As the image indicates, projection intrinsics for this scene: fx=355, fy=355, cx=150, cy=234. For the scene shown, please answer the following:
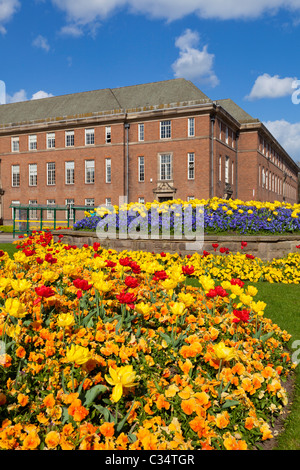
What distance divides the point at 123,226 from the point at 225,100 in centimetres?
4602

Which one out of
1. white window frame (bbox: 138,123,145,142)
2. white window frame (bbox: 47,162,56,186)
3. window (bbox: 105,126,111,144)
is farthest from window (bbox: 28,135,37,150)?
white window frame (bbox: 138,123,145,142)

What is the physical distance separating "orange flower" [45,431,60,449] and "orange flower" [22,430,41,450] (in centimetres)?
6

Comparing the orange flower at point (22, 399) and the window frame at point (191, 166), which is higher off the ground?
the window frame at point (191, 166)

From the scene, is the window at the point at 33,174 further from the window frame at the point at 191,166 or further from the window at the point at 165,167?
the window frame at the point at 191,166

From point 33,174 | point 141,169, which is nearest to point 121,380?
point 141,169

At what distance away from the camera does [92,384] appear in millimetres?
3047

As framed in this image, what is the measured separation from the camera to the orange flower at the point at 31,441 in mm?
2424

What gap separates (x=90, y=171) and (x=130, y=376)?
4036cm

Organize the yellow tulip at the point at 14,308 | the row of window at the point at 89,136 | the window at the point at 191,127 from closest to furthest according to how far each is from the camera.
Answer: the yellow tulip at the point at 14,308
the window at the point at 191,127
the row of window at the point at 89,136

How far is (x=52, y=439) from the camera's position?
247 centimetres

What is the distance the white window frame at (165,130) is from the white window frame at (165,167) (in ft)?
6.31

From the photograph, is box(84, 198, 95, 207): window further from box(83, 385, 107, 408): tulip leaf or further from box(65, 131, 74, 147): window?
box(83, 385, 107, 408): tulip leaf

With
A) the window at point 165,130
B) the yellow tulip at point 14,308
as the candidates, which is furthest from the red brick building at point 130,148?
the yellow tulip at point 14,308

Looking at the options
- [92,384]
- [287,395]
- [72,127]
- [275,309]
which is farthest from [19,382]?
[72,127]
